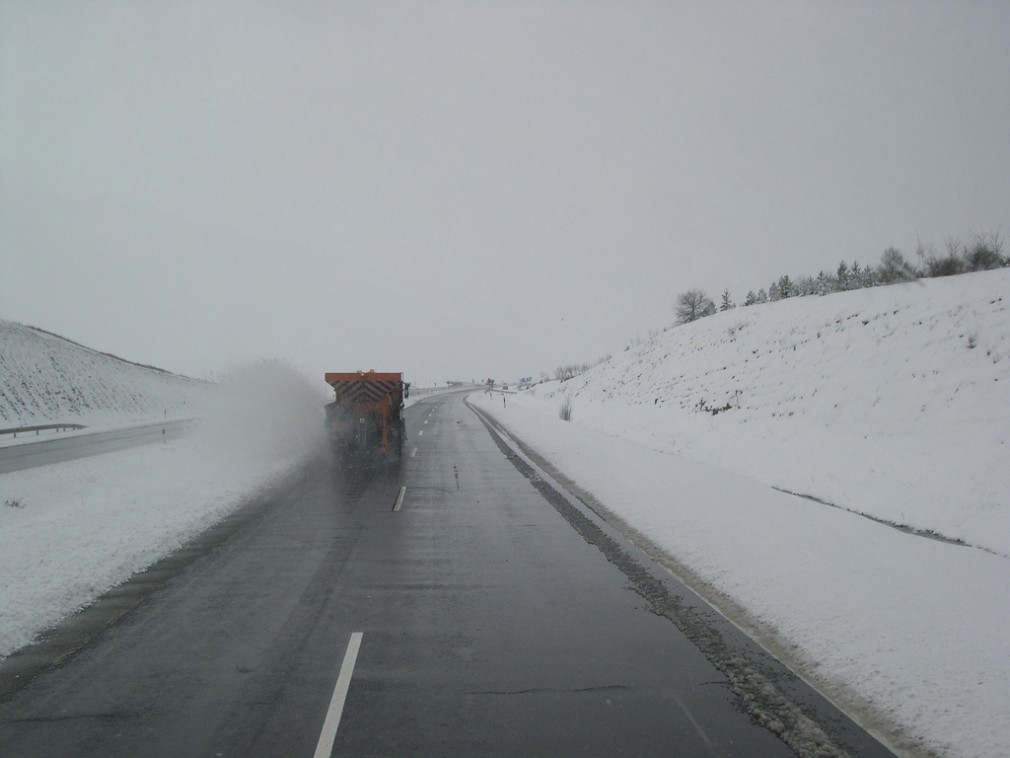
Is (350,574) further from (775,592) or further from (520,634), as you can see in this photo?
(775,592)

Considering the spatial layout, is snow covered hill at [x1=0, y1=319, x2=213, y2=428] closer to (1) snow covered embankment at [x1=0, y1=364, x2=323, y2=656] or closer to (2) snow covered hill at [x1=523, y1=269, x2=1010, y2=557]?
(1) snow covered embankment at [x1=0, y1=364, x2=323, y2=656]

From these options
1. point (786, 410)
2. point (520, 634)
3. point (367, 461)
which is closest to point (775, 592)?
point (520, 634)

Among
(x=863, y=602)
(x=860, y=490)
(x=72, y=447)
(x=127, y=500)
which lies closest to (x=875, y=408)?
(x=860, y=490)

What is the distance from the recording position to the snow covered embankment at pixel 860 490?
Answer: 4625mm

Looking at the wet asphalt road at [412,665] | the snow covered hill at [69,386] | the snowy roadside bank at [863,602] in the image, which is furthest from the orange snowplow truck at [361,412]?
the snow covered hill at [69,386]

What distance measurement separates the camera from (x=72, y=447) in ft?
72.4

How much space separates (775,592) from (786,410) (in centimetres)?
1502

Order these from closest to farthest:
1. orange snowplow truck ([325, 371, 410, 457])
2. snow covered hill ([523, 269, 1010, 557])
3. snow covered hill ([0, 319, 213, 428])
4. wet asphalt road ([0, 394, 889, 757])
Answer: wet asphalt road ([0, 394, 889, 757]) < snow covered hill ([523, 269, 1010, 557]) < orange snowplow truck ([325, 371, 410, 457]) < snow covered hill ([0, 319, 213, 428])

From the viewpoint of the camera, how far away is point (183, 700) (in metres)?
4.28

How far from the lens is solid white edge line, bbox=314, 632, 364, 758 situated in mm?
3665

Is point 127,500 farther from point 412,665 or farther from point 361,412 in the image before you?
Result: point 361,412

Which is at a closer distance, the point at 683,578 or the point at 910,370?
the point at 683,578

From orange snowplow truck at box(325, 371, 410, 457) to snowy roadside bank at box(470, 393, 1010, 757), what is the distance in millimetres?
11054

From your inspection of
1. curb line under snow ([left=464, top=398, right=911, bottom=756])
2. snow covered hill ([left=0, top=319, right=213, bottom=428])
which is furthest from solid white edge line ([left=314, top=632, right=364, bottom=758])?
snow covered hill ([left=0, top=319, right=213, bottom=428])
